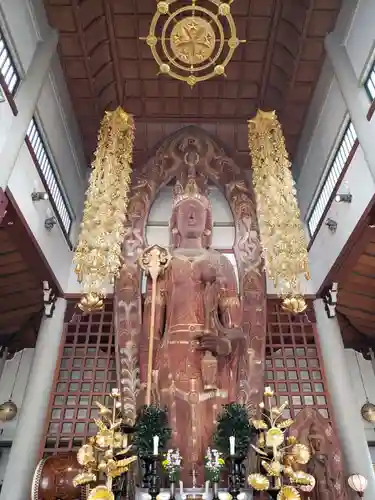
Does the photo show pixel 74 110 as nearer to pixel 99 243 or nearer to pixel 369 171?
pixel 99 243

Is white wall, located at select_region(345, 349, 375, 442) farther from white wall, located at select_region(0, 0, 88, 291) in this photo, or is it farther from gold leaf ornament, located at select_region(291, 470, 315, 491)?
white wall, located at select_region(0, 0, 88, 291)

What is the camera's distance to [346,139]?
9234mm

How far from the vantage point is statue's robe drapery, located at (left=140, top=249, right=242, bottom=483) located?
7262 mm

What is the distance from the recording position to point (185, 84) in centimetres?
1066

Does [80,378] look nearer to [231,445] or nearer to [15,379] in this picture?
[15,379]

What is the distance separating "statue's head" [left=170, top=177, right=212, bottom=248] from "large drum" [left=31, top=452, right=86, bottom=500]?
4311 millimetres

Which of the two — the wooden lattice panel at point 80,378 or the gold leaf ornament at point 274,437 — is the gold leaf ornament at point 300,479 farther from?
the wooden lattice panel at point 80,378

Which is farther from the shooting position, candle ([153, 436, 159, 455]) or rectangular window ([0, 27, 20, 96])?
rectangular window ([0, 27, 20, 96])

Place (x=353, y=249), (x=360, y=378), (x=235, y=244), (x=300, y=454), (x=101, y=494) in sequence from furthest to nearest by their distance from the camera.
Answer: (x=360, y=378) → (x=235, y=244) → (x=353, y=249) → (x=300, y=454) → (x=101, y=494)

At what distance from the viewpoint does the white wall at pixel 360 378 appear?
10320 mm

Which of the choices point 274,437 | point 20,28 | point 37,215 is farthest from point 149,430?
point 20,28

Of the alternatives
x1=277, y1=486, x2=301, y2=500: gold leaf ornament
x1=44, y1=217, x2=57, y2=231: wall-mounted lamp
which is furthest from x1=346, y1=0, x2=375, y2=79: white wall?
x1=277, y1=486, x2=301, y2=500: gold leaf ornament

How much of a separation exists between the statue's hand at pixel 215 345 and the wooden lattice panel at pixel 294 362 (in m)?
1.58

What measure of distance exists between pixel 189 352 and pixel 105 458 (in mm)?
2269
